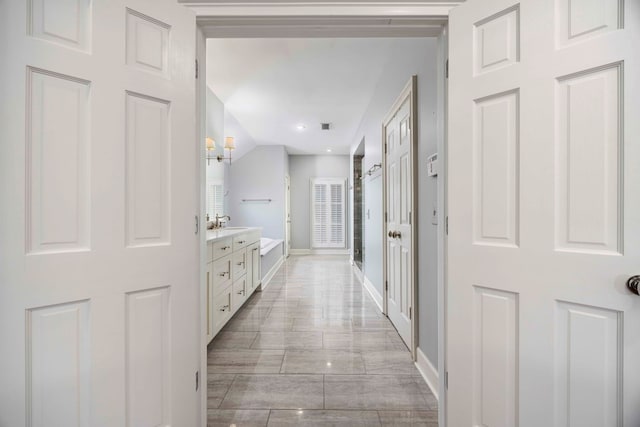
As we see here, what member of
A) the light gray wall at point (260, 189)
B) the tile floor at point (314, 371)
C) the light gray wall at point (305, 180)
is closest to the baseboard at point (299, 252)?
the light gray wall at point (305, 180)

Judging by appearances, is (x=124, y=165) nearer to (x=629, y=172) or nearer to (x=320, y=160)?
(x=629, y=172)

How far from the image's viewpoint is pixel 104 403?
3.56 ft

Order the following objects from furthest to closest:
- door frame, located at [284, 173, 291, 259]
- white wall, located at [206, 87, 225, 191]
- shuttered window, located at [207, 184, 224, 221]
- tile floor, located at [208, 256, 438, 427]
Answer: door frame, located at [284, 173, 291, 259], shuttered window, located at [207, 184, 224, 221], white wall, located at [206, 87, 225, 191], tile floor, located at [208, 256, 438, 427]

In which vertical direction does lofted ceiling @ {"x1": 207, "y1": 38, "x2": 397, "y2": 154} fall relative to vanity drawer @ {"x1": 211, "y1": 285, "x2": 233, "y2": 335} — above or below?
above

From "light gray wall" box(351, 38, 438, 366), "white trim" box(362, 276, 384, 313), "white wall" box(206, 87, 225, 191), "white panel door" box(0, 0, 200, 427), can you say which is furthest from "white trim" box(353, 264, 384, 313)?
"white wall" box(206, 87, 225, 191)

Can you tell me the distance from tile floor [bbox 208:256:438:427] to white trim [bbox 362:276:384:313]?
0.10 metres

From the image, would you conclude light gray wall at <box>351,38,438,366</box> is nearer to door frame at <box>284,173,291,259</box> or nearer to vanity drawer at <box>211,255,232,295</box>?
vanity drawer at <box>211,255,232,295</box>

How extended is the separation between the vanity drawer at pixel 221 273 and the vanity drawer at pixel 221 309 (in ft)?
0.22

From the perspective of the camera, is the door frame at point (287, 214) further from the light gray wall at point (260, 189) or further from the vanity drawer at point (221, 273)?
the vanity drawer at point (221, 273)

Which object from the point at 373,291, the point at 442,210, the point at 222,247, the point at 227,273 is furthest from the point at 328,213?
the point at 442,210

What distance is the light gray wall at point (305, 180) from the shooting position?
8.09 m

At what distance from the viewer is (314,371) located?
6.76ft

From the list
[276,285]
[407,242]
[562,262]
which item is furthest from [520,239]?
[276,285]

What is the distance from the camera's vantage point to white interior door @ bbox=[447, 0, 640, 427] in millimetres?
945
